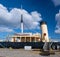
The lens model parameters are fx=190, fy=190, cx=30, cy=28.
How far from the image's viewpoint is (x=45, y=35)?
68.0m

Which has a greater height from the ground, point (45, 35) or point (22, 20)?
point (22, 20)

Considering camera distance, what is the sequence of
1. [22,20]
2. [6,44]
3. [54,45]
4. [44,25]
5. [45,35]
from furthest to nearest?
[22,20] → [44,25] → [45,35] → [6,44] → [54,45]

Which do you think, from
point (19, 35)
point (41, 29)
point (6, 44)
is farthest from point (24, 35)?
point (6, 44)

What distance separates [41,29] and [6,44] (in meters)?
19.1

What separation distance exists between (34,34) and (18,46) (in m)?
21.2

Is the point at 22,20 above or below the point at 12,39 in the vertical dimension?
above

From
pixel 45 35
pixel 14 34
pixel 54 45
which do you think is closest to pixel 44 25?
pixel 45 35

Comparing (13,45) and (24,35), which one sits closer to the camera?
(13,45)

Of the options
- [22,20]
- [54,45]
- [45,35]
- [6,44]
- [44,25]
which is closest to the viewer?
[54,45]

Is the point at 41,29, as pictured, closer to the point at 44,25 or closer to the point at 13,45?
the point at 44,25

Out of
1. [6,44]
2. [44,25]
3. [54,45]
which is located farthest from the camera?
[44,25]

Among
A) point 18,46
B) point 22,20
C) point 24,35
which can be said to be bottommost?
point 18,46

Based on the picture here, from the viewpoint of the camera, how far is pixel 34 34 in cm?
7738

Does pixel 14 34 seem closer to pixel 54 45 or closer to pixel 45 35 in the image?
pixel 45 35
